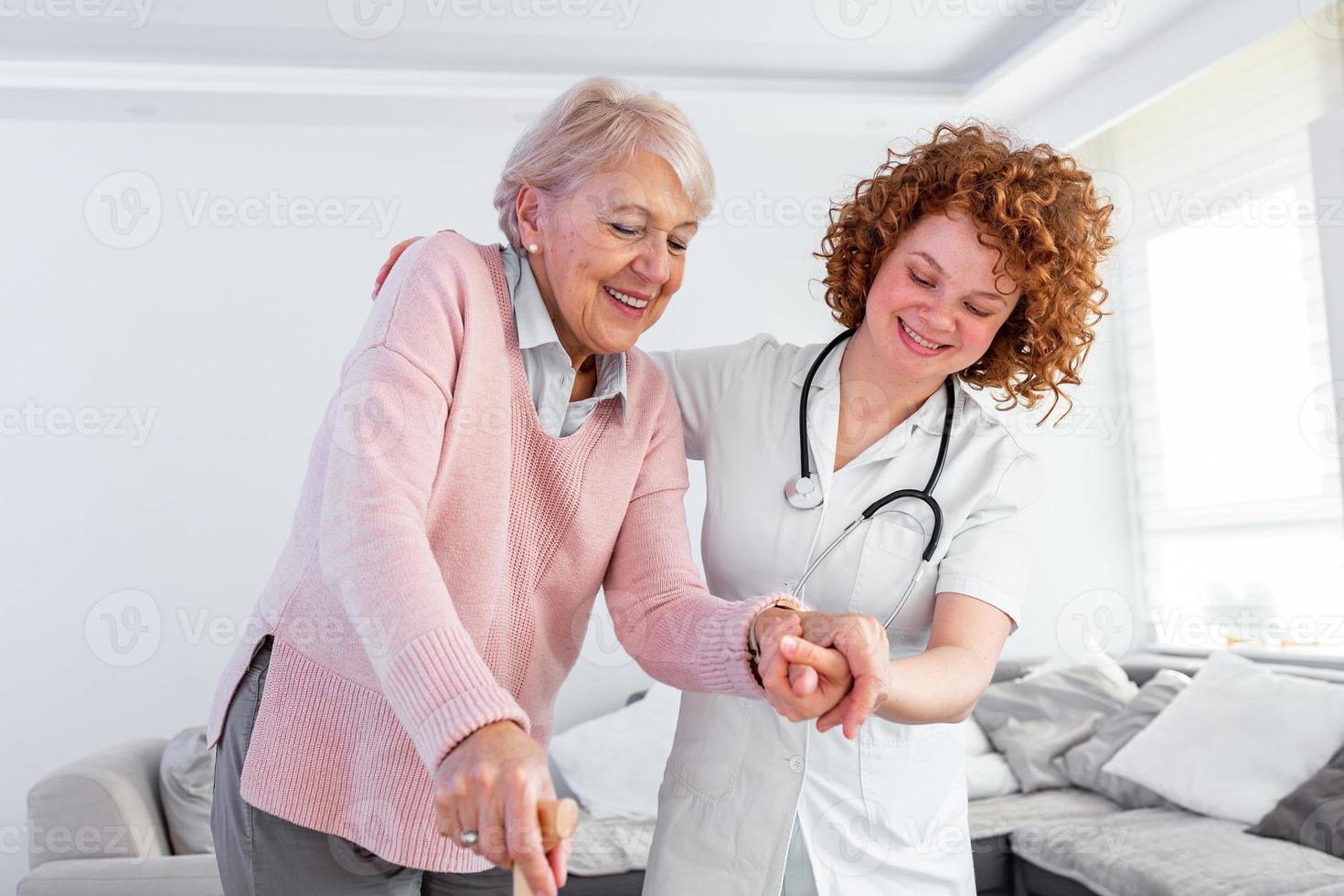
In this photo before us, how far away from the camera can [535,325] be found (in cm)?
135

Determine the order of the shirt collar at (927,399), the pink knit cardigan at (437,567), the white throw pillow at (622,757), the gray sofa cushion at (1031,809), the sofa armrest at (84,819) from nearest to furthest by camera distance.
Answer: the pink knit cardigan at (437,567) → the shirt collar at (927,399) → the sofa armrest at (84,819) → the gray sofa cushion at (1031,809) → the white throw pillow at (622,757)

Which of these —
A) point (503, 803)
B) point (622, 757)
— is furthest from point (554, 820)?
point (622, 757)

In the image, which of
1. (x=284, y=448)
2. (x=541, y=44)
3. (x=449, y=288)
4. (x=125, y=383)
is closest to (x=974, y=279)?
(x=449, y=288)

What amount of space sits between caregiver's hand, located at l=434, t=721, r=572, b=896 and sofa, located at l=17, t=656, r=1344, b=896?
7.80 feet

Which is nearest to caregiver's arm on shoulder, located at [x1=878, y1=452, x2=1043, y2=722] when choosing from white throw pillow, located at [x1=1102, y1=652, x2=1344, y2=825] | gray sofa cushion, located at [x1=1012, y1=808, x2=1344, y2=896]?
gray sofa cushion, located at [x1=1012, y1=808, x2=1344, y2=896]

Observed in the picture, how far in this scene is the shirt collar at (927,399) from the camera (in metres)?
1.63

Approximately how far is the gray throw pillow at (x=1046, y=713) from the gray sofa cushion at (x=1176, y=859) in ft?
1.41

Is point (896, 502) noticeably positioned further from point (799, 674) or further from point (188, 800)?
point (188, 800)

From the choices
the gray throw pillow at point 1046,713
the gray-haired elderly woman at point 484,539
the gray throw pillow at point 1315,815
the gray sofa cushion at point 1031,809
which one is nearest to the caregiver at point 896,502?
the gray-haired elderly woman at point 484,539

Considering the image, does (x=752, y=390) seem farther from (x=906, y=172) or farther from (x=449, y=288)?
(x=449, y=288)

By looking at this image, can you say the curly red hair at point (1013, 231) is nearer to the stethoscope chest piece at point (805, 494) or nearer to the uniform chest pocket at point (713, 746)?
the stethoscope chest piece at point (805, 494)

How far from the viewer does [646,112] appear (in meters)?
1.39

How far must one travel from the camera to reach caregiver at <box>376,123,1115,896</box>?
58.1 inches

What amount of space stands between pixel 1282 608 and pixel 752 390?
3.49 meters
